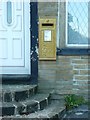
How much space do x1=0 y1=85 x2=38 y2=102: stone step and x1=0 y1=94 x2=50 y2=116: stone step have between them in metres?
0.09

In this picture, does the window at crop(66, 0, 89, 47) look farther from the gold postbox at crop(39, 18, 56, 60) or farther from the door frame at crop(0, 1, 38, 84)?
the door frame at crop(0, 1, 38, 84)

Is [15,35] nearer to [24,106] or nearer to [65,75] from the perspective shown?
[65,75]

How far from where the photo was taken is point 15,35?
22.6ft

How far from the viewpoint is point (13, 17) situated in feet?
22.6

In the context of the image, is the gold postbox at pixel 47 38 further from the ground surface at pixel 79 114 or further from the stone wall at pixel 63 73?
the ground surface at pixel 79 114

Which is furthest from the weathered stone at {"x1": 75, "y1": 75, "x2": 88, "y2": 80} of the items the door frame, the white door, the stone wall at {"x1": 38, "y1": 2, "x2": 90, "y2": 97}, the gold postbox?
the white door

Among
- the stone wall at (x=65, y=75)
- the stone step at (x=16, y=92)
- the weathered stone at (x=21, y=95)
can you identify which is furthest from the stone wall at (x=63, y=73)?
the weathered stone at (x=21, y=95)

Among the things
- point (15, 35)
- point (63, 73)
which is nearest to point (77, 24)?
point (63, 73)

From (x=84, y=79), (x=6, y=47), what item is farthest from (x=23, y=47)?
(x=84, y=79)

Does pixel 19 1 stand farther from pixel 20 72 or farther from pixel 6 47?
pixel 20 72

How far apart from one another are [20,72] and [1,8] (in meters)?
1.34

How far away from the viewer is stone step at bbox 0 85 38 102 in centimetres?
588

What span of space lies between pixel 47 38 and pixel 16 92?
4.05 ft

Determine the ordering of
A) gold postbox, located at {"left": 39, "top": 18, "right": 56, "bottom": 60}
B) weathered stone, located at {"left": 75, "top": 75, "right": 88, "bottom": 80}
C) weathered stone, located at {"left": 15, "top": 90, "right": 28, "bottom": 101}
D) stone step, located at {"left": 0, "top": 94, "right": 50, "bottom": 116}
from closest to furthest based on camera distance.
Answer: stone step, located at {"left": 0, "top": 94, "right": 50, "bottom": 116}
weathered stone, located at {"left": 15, "top": 90, "right": 28, "bottom": 101}
gold postbox, located at {"left": 39, "top": 18, "right": 56, "bottom": 60}
weathered stone, located at {"left": 75, "top": 75, "right": 88, "bottom": 80}
